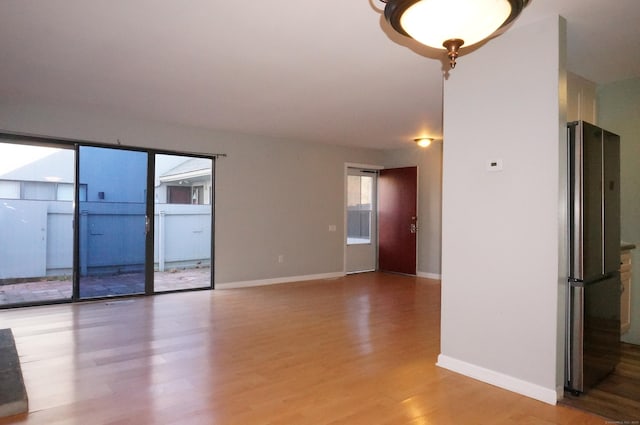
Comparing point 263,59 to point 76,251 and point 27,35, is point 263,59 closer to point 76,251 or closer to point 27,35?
point 27,35

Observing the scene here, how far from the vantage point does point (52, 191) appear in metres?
4.89

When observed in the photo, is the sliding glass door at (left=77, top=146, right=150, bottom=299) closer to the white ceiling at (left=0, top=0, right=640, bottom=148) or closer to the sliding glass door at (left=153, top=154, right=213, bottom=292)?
the sliding glass door at (left=153, top=154, right=213, bottom=292)

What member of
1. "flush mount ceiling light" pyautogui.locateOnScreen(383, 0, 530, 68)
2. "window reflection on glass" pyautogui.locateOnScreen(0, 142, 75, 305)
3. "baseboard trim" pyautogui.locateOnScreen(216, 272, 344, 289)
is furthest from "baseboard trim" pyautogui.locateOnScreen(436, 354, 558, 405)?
"window reflection on glass" pyautogui.locateOnScreen(0, 142, 75, 305)

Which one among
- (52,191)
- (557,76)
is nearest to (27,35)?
(52,191)

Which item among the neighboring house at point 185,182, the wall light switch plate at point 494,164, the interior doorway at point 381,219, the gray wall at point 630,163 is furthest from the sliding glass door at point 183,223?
the gray wall at point 630,163

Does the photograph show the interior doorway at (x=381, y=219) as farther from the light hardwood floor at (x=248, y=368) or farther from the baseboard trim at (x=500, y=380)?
the baseboard trim at (x=500, y=380)

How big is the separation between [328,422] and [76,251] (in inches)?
165

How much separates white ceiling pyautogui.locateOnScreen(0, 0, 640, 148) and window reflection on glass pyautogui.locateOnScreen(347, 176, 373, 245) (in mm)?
2786

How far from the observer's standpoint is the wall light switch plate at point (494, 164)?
267 cm

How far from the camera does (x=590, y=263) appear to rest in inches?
101

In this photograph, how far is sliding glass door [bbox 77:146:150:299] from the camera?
5.02m

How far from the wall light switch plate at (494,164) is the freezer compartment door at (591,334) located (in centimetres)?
88

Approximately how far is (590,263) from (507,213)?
1.98ft

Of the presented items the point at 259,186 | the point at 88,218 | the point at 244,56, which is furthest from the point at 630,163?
the point at 88,218
